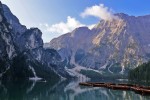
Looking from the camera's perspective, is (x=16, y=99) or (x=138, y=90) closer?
(x=138, y=90)

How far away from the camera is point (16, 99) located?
88.8m

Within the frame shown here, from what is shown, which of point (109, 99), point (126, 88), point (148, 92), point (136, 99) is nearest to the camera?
point (148, 92)

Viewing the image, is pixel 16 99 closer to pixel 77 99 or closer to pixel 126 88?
→ pixel 77 99

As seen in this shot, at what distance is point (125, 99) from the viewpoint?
258 feet

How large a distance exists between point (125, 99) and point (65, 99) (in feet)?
71.6

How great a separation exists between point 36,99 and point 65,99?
8.90 metres

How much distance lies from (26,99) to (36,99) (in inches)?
143

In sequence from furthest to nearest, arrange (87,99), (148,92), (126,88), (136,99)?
(87,99)
(136,99)
(126,88)
(148,92)

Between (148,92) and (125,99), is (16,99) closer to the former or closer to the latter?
A: (125,99)

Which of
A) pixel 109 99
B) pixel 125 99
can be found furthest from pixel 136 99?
pixel 109 99

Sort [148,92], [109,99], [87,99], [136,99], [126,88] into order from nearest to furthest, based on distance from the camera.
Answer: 1. [148,92]
2. [126,88]
3. [136,99]
4. [109,99]
5. [87,99]

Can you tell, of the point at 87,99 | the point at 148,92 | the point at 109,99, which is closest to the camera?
the point at 148,92

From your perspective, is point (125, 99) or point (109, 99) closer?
point (125, 99)

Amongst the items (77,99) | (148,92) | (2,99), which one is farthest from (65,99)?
(148,92)
